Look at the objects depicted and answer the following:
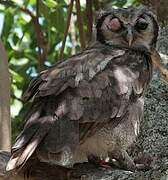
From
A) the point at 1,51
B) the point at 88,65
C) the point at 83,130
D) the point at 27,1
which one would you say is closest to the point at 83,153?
the point at 83,130

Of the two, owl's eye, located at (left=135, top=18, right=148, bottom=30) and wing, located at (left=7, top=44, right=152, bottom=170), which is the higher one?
owl's eye, located at (left=135, top=18, right=148, bottom=30)

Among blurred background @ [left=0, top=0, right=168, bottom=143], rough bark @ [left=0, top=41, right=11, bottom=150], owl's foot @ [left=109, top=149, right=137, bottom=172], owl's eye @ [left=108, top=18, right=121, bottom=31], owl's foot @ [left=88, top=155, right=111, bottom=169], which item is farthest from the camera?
blurred background @ [left=0, top=0, right=168, bottom=143]

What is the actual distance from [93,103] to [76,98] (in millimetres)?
106

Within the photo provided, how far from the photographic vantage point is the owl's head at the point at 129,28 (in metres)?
4.07

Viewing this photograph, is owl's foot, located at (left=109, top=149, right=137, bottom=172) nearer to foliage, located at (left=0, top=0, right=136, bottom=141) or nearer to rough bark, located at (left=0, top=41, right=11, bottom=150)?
rough bark, located at (left=0, top=41, right=11, bottom=150)

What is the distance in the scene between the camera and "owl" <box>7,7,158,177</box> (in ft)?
11.1

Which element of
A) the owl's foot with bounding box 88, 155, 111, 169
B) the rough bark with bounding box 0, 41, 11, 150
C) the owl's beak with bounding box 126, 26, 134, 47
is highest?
the owl's beak with bounding box 126, 26, 134, 47

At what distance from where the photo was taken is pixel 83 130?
11.6 ft

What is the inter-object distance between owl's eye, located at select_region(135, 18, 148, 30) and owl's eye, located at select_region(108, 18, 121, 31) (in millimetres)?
105

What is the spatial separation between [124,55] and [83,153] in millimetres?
621

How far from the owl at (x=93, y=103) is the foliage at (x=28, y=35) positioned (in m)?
1.31

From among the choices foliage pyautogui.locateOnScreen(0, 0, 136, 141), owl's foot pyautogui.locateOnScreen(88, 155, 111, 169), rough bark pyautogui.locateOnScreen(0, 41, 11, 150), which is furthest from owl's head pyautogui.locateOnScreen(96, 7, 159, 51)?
foliage pyautogui.locateOnScreen(0, 0, 136, 141)

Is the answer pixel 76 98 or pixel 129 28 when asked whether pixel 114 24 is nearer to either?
pixel 129 28

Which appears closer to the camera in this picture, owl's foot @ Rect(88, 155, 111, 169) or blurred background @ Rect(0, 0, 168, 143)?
owl's foot @ Rect(88, 155, 111, 169)
